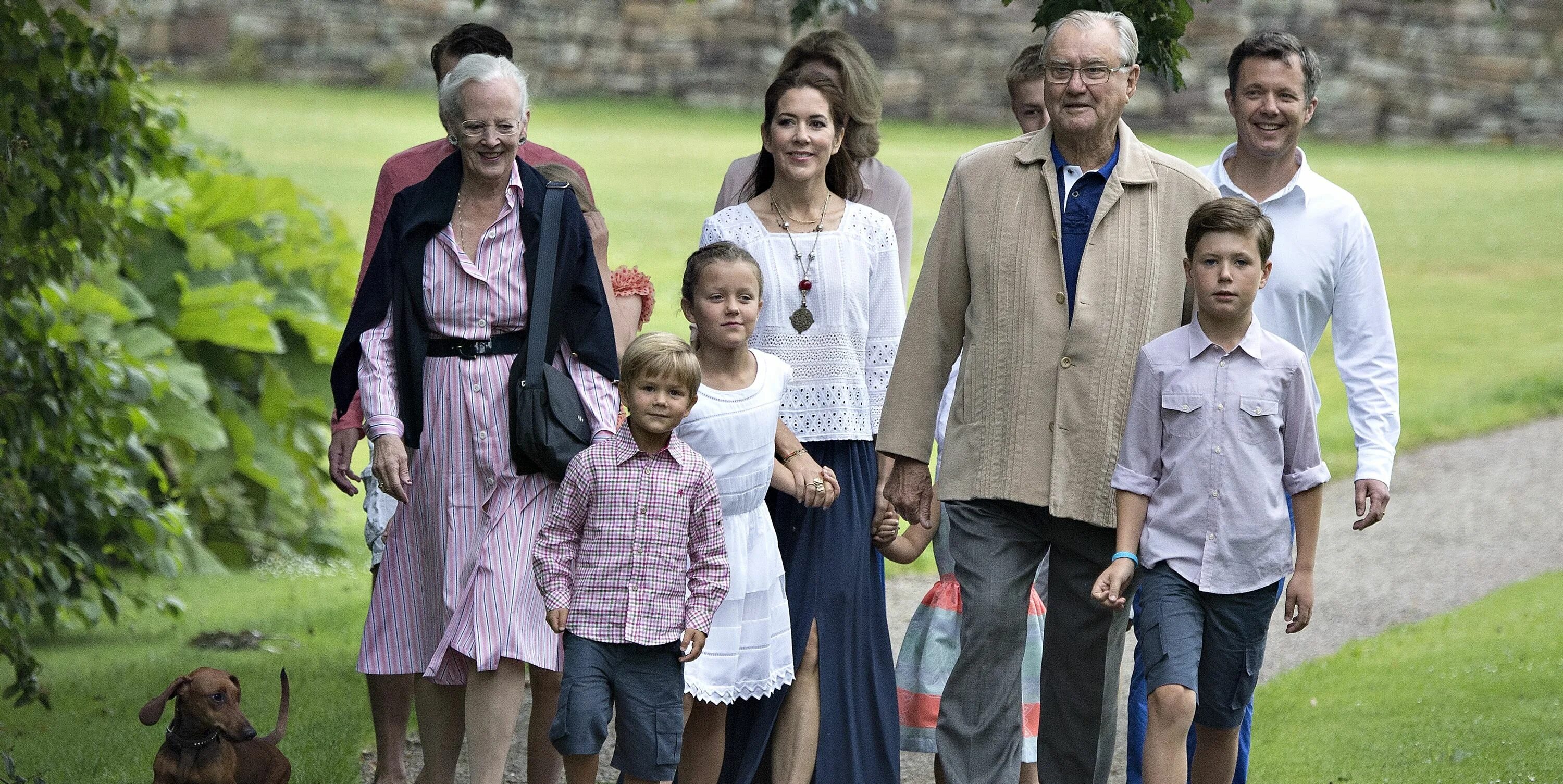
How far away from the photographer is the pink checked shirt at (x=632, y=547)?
4.21 metres

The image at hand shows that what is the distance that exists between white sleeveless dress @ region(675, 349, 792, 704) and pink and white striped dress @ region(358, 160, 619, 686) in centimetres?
31

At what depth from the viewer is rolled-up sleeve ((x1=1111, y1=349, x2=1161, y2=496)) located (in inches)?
166

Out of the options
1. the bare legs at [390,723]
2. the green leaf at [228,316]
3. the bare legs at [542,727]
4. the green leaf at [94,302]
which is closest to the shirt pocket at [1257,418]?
the bare legs at [542,727]

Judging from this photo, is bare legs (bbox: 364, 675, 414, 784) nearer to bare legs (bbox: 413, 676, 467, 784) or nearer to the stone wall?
bare legs (bbox: 413, 676, 467, 784)

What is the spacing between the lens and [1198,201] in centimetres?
444

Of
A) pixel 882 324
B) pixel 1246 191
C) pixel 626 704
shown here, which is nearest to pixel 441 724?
pixel 626 704

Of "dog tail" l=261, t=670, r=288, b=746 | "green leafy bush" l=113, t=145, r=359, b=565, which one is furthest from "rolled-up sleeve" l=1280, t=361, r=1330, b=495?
"green leafy bush" l=113, t=145, r=359, b=565

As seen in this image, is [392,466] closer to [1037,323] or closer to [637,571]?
[637,571]

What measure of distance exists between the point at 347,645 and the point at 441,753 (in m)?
3.52

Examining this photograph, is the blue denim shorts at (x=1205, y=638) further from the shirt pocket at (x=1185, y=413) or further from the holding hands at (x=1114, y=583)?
the shirt pocket at (x=1185, y=413)

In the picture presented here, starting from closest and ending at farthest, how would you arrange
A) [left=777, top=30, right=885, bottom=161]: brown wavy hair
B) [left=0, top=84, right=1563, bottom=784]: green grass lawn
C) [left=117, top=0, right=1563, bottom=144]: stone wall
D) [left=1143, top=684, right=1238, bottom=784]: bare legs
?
1. [left=1143, top=684, right=1238, bottom=784]: bare legs
2. [left=777, top=30, right=885, bottom=161]: brown wavy hair
3. [left=0, top=84, right=1563, bottom=784]: green grass lawn
4. [left=117, top=0, right=1563, bottom=144]: stone wall

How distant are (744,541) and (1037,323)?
0.91m

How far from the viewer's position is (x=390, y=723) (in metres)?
5.21

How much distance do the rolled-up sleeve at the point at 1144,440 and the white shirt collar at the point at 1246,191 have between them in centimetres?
72
